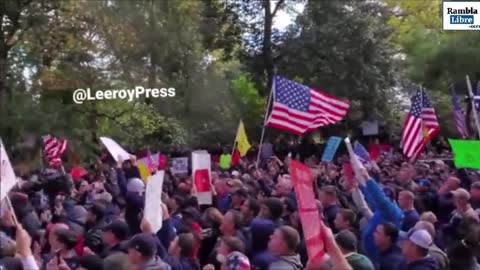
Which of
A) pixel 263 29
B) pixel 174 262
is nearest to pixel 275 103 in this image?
pixel 174 262

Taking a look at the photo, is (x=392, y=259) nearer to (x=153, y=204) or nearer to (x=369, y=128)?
(x=153, y=204)

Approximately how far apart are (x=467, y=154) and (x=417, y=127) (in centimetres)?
487

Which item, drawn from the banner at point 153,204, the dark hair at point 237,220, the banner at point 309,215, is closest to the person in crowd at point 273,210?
the dark hair at point 237,220

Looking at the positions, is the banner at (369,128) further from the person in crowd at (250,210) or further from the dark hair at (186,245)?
the dark hair at (186,245)

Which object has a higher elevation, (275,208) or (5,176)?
(5,176)

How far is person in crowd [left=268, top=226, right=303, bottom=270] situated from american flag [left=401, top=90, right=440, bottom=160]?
10524 mm

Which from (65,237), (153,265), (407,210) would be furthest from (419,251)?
(65,237)

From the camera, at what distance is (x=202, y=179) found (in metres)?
11.9

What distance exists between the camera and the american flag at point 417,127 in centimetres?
1764

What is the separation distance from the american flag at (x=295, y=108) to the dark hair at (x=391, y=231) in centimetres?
865

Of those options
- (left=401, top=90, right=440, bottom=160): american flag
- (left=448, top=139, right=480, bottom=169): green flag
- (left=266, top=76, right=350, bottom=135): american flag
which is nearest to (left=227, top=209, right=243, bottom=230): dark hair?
(left=448, top=139, right=480, bottom=169): green flag

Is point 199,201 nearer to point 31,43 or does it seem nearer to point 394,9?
point 31,43

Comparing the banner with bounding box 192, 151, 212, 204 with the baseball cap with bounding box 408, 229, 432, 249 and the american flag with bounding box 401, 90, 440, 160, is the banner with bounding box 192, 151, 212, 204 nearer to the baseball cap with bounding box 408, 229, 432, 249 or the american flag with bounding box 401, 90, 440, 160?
the baseball cap with bounding box 408, 229, 432, 249

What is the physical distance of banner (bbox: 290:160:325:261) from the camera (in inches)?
244
